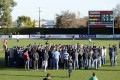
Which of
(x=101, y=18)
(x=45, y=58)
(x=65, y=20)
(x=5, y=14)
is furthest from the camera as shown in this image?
(x=65, y=20)

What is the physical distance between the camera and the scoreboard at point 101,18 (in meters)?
79.8

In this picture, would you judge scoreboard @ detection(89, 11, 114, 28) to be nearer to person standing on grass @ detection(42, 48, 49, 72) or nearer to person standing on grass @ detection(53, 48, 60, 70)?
person standing on grass @ detection(53, 48, 60, 70)

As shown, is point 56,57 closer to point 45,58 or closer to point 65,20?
point 45,58

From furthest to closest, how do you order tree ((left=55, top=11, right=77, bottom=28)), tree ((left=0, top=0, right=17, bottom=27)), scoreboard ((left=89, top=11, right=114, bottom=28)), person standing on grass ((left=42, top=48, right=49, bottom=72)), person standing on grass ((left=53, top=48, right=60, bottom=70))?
tree ((left=55, top=11, right=77, bottom=28)), tree ((left=0, top=0, right=17, bottom=27)), scoreboard ((left=89, top=11, right=114, bottom=28)), person standing on grass ((left=53, top=48, right=60, bottom=70)), person standing on grass ((left=42, top=48, right=49, bottom=72))

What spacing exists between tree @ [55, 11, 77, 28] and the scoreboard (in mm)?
39580

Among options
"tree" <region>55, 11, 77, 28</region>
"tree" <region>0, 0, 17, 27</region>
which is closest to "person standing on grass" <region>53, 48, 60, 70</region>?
"tree" <region>0, 0, 17, 27</region>

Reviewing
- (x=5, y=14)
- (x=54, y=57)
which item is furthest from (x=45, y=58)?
(x=5, y=14)

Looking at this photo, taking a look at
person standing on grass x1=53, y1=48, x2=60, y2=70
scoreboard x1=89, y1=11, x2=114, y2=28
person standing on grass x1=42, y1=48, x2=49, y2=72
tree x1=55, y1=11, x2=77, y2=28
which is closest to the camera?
person standing on grass x1=42, y1=48, x2=49, y2=72

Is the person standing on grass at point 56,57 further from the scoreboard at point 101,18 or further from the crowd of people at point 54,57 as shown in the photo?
the scoreboard at point 101,18

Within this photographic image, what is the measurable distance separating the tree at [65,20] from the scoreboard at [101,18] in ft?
130

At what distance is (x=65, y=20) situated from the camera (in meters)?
125

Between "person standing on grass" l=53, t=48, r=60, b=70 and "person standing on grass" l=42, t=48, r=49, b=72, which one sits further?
"person standing on grass" l=53, t=48, r=60, b=70

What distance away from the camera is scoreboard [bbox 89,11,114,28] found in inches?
3140

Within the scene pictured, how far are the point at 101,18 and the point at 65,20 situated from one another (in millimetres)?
45380
